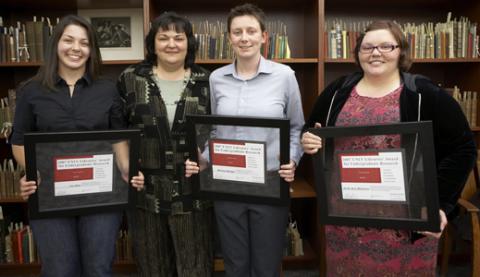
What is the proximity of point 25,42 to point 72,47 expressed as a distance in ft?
5.32

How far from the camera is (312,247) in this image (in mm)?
3479

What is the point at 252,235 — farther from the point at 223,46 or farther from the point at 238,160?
the point at 223,46

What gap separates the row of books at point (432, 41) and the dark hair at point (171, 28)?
1394mm

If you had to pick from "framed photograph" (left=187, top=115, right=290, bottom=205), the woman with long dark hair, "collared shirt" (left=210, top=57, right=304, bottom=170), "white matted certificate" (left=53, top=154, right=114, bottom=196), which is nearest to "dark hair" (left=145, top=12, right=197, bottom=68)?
"collared shirt" (left=210, top=57, right=304, bottom=170)

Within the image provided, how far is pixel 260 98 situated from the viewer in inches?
78.0

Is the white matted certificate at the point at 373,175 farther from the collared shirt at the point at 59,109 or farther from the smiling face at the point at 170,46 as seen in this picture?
the collared shirt at the point at 59,109

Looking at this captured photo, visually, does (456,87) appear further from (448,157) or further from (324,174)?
(324,174)

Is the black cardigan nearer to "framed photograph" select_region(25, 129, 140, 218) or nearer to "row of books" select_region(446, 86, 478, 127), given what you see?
"framed photograph" select_region(25, 129, 140, 218)

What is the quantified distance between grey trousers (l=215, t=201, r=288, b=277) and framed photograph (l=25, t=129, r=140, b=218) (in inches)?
21.4

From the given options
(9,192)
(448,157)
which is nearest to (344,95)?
(448,157)

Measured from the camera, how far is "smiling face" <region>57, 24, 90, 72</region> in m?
1.85

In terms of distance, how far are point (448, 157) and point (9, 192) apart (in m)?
3.19

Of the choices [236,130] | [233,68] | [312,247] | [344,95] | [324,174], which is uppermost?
[233,68]

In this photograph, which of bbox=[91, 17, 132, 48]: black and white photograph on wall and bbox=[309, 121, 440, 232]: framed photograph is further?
bbox=[91, 17, 132, 48]: black and white photograph on wall
